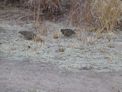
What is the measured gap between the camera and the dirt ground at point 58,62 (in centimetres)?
385

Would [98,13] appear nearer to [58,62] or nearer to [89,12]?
[89,12]

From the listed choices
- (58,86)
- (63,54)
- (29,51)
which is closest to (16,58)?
(29,51)

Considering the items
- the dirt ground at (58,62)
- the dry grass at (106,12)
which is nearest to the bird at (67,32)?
the dirt ground at (58,62)

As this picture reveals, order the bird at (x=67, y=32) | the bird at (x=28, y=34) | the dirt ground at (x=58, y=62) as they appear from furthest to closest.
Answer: the bird at (x=67, y=32) < the bird at (x=28, y=34) < the dirt ground at (x=58, y=62)

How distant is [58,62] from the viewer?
14.7 feet

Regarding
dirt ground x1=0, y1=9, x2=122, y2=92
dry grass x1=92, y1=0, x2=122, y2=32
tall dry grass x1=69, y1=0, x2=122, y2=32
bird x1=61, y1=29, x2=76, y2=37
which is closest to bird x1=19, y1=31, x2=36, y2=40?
dirt ground x1=0, y1=9, x2=122, y2=92

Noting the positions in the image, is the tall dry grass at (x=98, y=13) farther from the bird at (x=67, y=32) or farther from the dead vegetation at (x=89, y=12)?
the bird at (x=67, y=32)

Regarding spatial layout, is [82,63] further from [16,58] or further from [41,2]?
[41,2]

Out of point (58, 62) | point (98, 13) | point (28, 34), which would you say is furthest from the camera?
point (98, 13)

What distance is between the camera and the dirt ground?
3852 millimetres

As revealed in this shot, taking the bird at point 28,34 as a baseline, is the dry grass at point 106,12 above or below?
above

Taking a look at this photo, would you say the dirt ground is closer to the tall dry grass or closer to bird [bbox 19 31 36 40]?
bird [bbox 19 31 36 40]

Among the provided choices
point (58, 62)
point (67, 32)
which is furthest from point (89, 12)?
point (58, 62)

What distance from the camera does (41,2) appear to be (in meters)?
6.01
